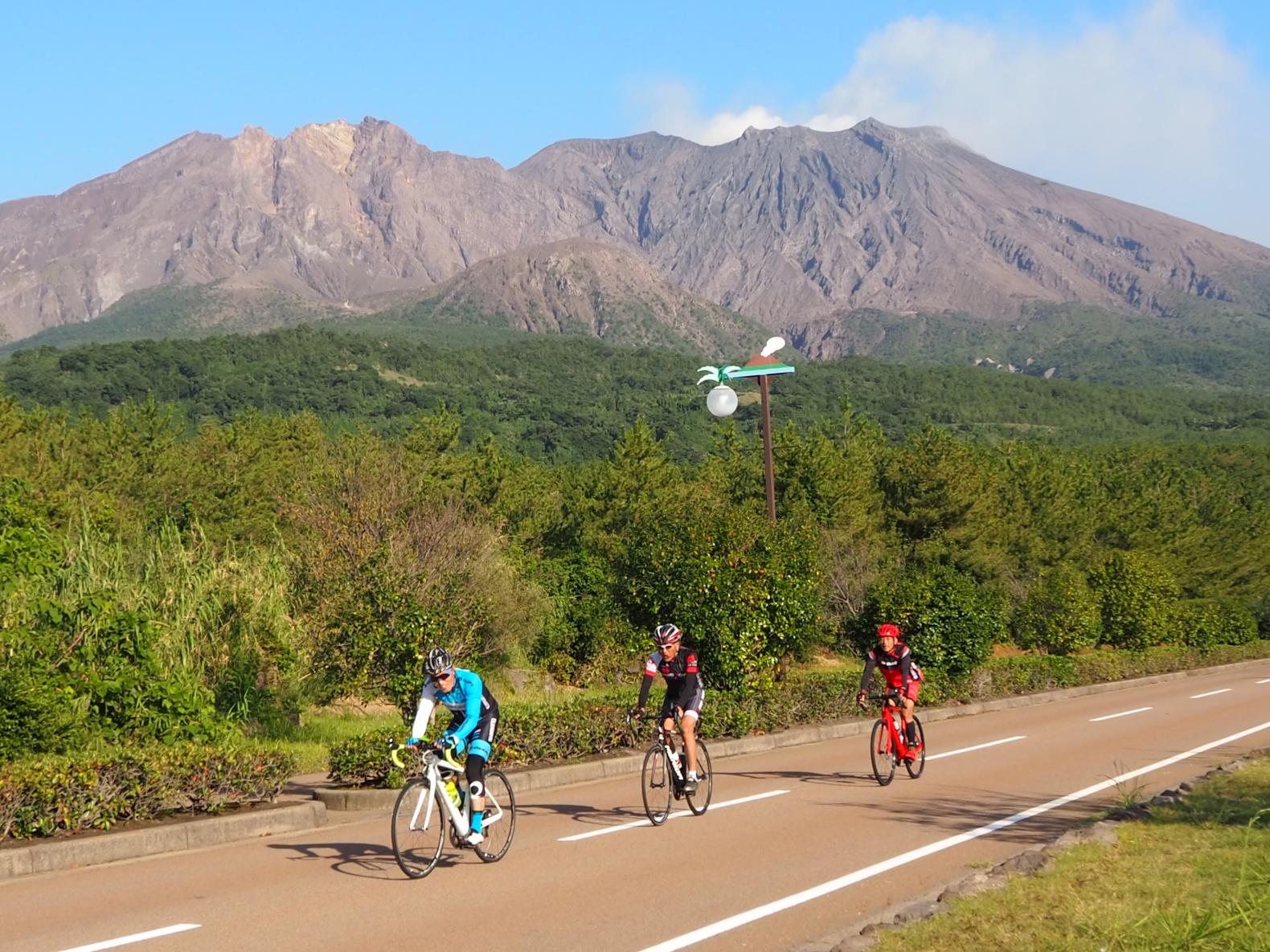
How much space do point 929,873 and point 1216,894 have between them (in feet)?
7.19

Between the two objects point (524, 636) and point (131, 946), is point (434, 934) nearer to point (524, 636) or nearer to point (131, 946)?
point (131, 946)

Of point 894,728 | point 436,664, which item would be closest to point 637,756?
point 894,728

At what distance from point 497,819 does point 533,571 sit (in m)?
30.9

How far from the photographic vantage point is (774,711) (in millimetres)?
19828

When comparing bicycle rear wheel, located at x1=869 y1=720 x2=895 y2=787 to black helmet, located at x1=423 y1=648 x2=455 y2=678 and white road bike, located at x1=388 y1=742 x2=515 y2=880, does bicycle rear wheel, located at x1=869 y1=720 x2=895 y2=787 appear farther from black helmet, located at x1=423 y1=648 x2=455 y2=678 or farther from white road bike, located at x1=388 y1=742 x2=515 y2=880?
black helmet, located at x1=423 y1=648 x2=455 y2=678

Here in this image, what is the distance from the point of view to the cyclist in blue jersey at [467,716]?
940 cm

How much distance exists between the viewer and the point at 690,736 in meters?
11.6

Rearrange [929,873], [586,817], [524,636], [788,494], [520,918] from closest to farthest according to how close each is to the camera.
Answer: [520,918], [929,873], [586,817], [524,636], [788,494]

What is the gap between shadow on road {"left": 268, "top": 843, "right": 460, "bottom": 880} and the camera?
9.34 meters

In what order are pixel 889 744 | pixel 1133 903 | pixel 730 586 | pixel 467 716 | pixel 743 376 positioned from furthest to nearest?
1. pixel 743 376
2. pixel 730 586
3. pixel 889 744
4. pixel 467 716
5. pixel 1133 903

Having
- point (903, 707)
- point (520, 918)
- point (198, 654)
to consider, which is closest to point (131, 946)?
point (520, 918)

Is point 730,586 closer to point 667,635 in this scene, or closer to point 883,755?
point 883,755

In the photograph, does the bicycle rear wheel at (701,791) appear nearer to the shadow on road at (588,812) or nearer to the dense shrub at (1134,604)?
the shadow on road at (588,812)

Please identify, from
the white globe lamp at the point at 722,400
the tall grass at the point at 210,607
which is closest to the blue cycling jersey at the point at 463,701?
the tall grass at the point at 210,607
